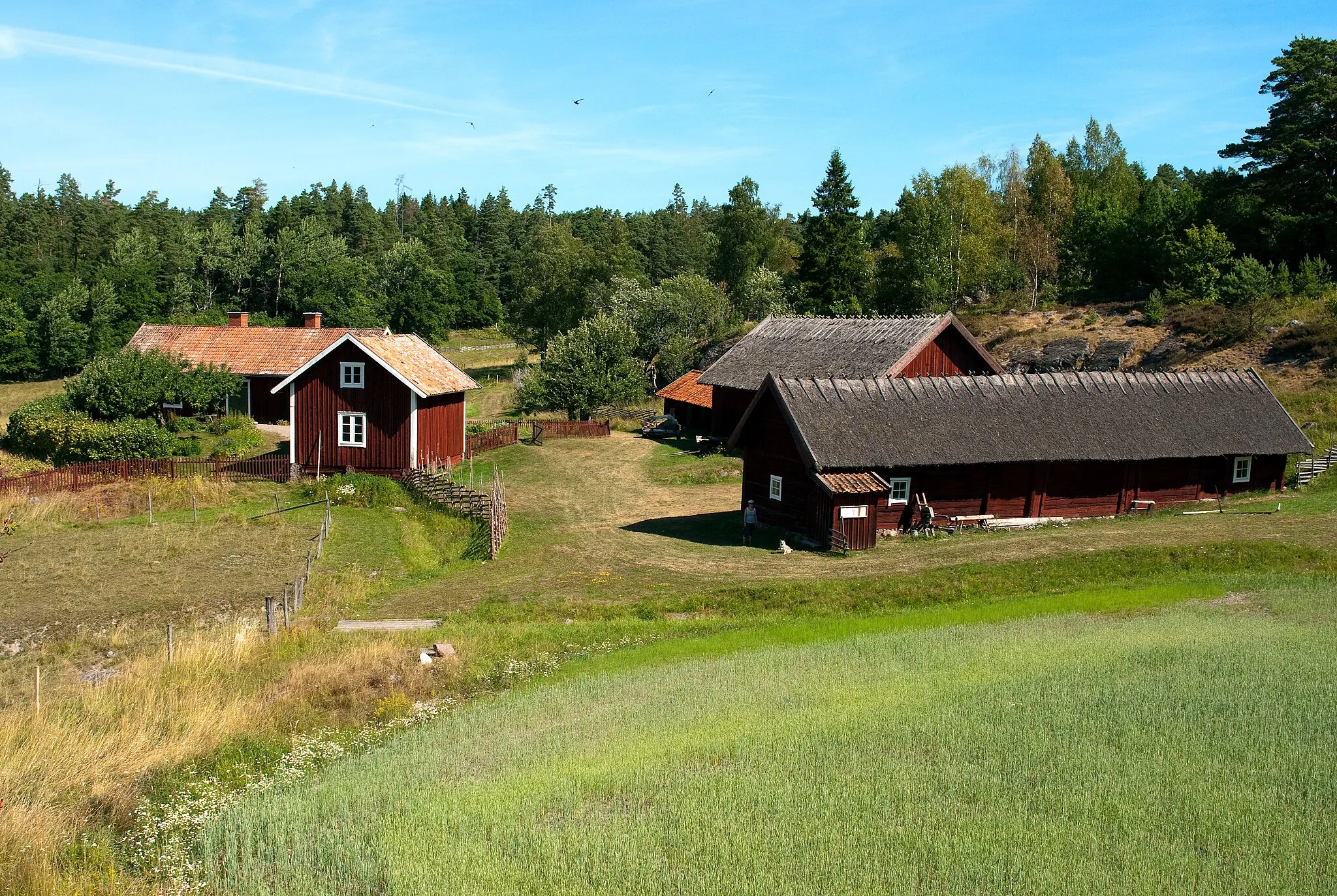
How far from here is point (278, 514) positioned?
3119cm

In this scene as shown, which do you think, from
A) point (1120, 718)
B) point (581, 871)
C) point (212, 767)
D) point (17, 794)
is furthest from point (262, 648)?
point (1120, 718)

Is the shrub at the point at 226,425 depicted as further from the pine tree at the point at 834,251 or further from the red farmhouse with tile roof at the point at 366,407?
the pine tree at the point at 834,251

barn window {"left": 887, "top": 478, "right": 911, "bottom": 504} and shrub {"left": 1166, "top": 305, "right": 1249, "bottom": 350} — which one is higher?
shrub {"left": 1166, "top": 305, "right": 1249, "bottom": 350}

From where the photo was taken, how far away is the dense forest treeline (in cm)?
5406

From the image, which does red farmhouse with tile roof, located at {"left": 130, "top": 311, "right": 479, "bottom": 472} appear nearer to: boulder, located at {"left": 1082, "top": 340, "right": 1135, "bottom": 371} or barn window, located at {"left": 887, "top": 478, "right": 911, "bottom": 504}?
barn window, located at {"left": 887, "top": 478, "right": 911, "bottom": 504}

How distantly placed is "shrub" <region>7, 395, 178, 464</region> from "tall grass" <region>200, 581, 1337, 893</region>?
2703 cm

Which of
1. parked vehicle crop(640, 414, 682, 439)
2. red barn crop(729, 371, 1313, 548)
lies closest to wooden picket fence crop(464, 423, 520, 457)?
parked vehicle crop(640, 414, 682, 439)

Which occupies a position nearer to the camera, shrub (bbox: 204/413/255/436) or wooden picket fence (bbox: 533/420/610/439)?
shrub (bbox: 204/413/255/436)

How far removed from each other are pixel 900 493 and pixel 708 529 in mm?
5931

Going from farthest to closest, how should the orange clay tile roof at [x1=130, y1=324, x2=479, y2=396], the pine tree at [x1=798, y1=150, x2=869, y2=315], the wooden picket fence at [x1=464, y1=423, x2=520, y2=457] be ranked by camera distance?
the pine tree at [x1=798, y1=150, x2=869, y2=315], the orange clay tile roof at [x1=130, y1=324, x2=479, y2=396], the wooden picket fence at [x1=464, y1=423, x2=520, y2=457]

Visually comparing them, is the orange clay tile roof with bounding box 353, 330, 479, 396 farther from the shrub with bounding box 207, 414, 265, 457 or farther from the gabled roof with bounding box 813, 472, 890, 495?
the gabled roof with bounding box 813, 472, 890, 495

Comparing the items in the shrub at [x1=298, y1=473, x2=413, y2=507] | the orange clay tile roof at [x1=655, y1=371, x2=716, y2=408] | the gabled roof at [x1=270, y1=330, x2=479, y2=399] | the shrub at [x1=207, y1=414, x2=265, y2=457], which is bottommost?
the shrub at [x1=298, y1=473, x2=413, y2=507]

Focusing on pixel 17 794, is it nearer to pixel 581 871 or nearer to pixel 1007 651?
pixel 581 871

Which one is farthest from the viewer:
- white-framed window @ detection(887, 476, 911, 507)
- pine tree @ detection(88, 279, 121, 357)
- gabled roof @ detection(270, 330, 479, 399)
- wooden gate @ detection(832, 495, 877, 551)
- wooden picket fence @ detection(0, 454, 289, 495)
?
pine tree @ detection(88, 279, 121, 357)
